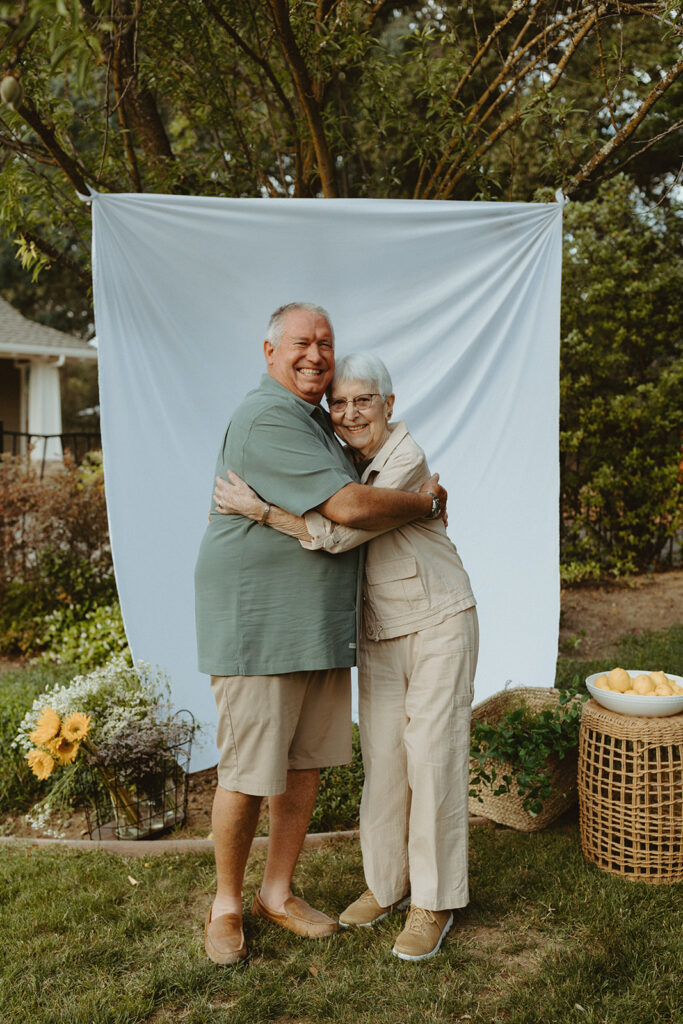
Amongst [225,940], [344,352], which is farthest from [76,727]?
[344,352]

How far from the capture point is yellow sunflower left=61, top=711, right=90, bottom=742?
9.18 feet

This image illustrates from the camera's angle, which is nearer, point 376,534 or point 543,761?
point 376,534

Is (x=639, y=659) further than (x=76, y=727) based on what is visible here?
Yes

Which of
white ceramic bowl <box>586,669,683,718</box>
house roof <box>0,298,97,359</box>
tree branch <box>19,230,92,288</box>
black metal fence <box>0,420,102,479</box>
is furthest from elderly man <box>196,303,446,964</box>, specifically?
house roof <box>0,298,97,359</box>

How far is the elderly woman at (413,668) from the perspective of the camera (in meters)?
2.22

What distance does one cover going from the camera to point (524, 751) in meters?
2.77

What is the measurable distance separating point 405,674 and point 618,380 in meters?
5.14

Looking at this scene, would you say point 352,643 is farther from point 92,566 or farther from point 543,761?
point 92,566

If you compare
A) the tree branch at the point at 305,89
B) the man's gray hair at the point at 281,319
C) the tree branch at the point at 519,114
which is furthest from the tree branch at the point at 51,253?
the man's gray hair at the point at 281,319

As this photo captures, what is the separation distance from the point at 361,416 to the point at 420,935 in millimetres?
1367

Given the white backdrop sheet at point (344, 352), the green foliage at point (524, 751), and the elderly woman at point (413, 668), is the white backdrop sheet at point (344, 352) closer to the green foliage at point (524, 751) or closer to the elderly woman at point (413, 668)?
the green foliage at point (524, 751)

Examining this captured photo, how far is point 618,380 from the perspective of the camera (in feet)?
22.3

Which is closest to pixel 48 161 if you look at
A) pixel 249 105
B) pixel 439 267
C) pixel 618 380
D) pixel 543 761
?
pixel 249 105

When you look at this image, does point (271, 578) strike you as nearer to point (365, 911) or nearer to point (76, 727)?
point (365, 911)
